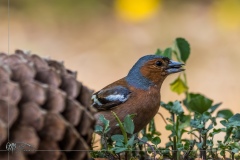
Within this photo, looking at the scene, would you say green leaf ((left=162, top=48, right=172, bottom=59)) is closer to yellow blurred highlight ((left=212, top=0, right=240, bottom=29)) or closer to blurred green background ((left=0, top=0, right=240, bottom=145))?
blurred green background ((left=0, top=0, right=240, bottom=145))

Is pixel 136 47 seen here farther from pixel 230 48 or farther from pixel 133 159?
pixel 133 159

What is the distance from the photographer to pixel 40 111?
1.28m

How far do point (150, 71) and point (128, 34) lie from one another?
2.02 m

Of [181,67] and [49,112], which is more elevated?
[181,67]

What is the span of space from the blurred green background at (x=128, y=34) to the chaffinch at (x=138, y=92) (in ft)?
2.58

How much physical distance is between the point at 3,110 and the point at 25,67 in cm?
9

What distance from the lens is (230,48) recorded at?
13.3 feet

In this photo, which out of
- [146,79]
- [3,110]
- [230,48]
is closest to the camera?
[3,110]

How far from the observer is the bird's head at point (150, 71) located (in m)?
2.08

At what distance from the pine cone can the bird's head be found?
745 millimetres

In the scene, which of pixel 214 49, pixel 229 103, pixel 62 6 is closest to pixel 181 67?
pixel 229 103

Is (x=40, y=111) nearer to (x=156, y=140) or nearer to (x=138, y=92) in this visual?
(x=156, y=140)

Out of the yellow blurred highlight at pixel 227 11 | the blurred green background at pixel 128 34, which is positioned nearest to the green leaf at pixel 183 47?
the blurred green background at pixel 128 34

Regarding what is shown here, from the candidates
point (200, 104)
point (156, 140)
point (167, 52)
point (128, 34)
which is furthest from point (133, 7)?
point (156, 140)
